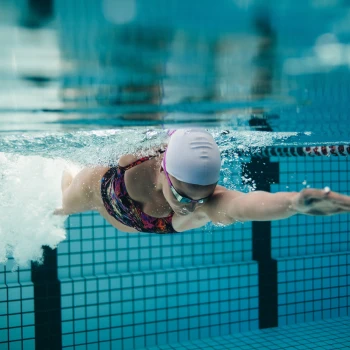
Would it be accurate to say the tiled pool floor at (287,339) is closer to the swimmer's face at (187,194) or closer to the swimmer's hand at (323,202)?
the swimmer's face at (187,194)

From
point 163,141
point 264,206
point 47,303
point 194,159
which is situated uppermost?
point 163,141

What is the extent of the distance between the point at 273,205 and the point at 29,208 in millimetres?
5685

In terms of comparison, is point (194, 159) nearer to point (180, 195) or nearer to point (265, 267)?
point (180, 195)

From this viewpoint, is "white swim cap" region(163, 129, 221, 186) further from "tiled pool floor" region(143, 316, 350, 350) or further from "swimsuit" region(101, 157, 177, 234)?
"tiled pool floor" region(143, 316, 350, 350)

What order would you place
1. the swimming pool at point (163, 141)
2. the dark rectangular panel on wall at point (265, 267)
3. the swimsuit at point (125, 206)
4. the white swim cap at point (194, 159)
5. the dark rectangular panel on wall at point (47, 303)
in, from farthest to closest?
the dark rectangular panel on wall at point (265, 267) < the dark rectangular panel on wall at point (47, 303) < the swimsuit at point (125, 206) < the white swim cap at point (194, 159) < the swimming pool at point (163, 141)

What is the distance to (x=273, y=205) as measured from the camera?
197 cm

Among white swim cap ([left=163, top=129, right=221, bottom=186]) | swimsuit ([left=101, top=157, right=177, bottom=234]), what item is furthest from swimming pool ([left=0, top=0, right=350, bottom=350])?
swimsuit ([left=101, top=157, right=177, bottom=234])

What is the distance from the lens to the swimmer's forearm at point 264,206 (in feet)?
6.20

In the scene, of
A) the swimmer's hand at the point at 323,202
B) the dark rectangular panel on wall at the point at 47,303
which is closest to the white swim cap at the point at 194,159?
the swimmer's hand at the point at 323,202

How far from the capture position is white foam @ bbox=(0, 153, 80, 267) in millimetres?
6699

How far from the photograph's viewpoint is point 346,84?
296 cm

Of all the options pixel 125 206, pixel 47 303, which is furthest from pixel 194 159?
pixel 47 303

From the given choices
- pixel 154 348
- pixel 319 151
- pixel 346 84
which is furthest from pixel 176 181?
pixel 154 348

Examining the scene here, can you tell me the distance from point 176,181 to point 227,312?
593 cm
